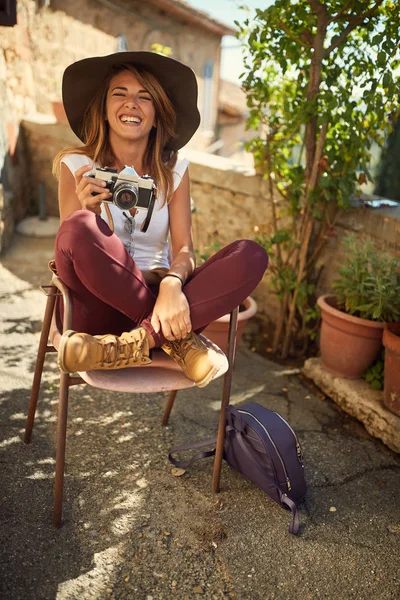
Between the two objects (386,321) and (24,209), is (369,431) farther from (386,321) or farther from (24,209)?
(24,209)

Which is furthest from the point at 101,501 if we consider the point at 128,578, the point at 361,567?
the point at 361,567

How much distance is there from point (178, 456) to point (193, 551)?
0.60 meters

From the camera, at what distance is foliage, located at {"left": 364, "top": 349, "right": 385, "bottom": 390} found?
2.94m

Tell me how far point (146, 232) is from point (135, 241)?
0.06m

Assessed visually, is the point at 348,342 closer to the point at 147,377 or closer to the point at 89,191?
the point at 147,377

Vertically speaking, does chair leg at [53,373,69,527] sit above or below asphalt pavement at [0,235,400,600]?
above

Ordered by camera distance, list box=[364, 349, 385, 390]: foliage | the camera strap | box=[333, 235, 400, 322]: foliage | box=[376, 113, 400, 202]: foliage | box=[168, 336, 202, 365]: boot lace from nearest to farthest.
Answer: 1. box=[168, 336, 202, 365]: boot lace
2. the camera strap
3. box=[333, 235, 400, 322]: foliage
4. box=[364, 349, 385, 390]: foliage
5. box=[376, 113, 400, 202]: foliage

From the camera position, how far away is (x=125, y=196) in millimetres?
1934

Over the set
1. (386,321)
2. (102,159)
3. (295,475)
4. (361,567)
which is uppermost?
(102,159)

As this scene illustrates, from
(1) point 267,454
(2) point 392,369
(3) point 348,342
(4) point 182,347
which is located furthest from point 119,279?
(3) point 348,342

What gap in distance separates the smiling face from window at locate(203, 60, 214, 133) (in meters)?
10.7

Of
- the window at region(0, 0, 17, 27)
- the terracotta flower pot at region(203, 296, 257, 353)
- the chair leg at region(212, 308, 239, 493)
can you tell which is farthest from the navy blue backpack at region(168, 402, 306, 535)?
the window at region(0, 0, 17, 27)

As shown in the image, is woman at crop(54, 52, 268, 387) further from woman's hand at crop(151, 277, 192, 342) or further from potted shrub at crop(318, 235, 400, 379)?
potted shrub at crop(318, 235, 400, 379)

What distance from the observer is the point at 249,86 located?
335cm
